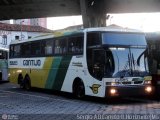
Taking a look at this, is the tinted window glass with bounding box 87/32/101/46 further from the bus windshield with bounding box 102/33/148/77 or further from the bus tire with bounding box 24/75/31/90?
the bus tire with bounding box 24/75/31/90

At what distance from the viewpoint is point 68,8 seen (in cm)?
3244

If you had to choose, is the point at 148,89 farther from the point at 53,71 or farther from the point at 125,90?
the point at 53,71

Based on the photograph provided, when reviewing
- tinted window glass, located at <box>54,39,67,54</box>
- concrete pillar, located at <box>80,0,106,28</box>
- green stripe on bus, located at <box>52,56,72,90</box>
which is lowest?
green stripe on bus, located at <box>52,56,72,90</box>

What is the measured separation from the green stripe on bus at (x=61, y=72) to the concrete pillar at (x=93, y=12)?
31.1ft

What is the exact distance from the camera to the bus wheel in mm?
19444

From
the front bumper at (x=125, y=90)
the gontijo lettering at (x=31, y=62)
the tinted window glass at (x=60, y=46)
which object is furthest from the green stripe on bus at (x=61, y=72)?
the front bumper at (x=125, y=90)

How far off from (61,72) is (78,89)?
195cm

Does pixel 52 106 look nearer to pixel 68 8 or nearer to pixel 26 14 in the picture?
pixel 68 8

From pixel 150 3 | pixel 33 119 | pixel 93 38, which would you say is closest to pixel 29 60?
pixel 93 38

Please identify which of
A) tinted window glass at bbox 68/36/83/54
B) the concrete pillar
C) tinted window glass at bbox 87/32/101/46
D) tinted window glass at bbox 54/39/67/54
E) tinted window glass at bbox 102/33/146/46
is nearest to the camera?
tinted window glass at bbox 102/33/146/46

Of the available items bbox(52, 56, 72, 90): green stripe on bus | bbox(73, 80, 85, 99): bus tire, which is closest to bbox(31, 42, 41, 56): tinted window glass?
bbox(52, 56, 72, 90): green stripe on bus

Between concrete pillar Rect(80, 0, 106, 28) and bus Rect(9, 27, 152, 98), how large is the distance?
27.4ft

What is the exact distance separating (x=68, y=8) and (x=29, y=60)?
8.08 meters

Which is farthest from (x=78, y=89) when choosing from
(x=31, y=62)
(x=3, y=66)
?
(x=3, y=66)
